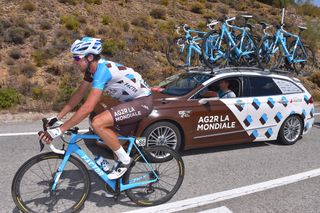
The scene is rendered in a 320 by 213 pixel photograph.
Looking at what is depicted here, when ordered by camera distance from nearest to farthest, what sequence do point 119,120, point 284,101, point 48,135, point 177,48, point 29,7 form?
point 48,135 < point 119,120 < point 284,101 < point 177,48 < point 29,7

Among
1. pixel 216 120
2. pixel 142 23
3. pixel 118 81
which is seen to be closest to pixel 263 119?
pixel 216 120

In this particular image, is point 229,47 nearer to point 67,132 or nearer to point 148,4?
point 67,132

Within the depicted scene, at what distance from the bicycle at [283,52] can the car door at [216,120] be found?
2558 mm

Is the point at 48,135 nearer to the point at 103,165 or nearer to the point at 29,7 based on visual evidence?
the point at 103,165

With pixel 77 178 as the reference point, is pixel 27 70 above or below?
below

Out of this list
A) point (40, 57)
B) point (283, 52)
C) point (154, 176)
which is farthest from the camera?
point (40, 57)

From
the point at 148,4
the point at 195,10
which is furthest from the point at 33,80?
the point at 195,10

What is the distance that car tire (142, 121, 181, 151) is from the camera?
231 inches

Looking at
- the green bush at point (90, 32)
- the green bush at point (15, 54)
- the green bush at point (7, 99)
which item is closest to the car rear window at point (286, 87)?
the green bush at point (7, 99)

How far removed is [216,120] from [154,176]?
231 cm

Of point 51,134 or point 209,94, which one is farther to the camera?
point 209,94

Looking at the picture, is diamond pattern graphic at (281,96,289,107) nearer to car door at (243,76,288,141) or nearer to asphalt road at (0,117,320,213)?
car door at (243,76,288,141)

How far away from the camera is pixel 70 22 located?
2175 cm

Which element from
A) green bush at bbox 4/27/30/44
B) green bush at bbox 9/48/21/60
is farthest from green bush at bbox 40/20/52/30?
green bush at bbox 9/48/21/60
